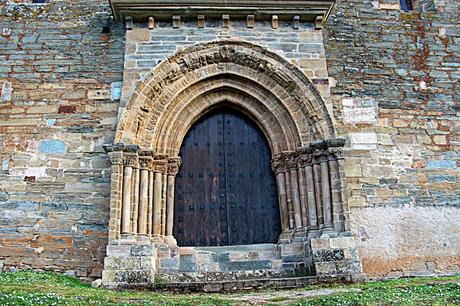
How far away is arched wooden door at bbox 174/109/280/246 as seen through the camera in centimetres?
761

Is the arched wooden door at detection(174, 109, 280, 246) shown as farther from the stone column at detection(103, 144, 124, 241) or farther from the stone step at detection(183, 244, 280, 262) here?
the stone column at detection(103, 144, 124, 241)

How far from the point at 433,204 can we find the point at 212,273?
3.86 meters

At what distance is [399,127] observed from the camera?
8.27 meters

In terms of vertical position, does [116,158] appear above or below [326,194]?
above

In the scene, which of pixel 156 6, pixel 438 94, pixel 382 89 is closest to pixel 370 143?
pixel 382 89

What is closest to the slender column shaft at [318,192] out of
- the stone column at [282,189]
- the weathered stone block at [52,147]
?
the stone column at [282,189]

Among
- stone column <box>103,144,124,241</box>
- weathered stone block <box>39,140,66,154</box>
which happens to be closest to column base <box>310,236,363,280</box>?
stone column <box>103,144,124,241</box>

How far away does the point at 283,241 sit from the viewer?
737cm

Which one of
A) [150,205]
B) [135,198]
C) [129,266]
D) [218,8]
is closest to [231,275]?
[129,266]

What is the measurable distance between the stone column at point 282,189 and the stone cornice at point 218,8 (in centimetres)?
251

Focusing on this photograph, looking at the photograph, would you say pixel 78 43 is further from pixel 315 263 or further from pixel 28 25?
pixel 315 263

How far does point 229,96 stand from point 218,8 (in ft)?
4.85

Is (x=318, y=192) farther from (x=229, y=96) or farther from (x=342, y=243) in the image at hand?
(x=229, y=96)

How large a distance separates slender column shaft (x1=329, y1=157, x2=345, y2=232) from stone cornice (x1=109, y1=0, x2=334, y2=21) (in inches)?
106
